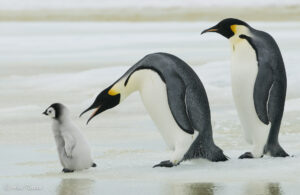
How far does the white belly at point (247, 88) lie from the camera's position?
439 cm

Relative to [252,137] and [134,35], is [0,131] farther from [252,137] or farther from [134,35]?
[134,35]

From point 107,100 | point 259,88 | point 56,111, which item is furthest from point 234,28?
point 56,111

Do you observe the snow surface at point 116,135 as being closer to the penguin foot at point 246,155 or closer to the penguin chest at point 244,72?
the penguin foot at point 246,155

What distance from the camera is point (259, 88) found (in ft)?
14.3

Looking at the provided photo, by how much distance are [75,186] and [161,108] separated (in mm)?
696

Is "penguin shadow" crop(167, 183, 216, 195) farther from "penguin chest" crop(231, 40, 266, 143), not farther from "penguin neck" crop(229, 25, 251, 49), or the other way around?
"penguin neck" crop(229, 25, 251, 49)

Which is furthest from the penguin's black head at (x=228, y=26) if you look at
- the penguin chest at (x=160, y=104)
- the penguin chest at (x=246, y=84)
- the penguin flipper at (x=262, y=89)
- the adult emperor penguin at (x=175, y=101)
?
the penguin chest at (x=160, y=104)

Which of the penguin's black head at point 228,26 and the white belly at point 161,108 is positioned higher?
the penguin's black head at point 228,26

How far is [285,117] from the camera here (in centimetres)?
568

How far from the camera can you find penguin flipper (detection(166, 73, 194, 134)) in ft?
13.5

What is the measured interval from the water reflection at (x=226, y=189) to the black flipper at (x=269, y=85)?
2.39ft

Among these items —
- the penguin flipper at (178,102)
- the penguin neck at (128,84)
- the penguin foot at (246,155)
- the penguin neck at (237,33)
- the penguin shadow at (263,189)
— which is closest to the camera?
the penguin shadow at (263,189)

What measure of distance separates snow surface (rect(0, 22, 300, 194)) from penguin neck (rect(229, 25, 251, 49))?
0.59m

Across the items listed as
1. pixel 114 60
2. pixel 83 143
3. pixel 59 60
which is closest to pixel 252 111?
pixel 83 143
